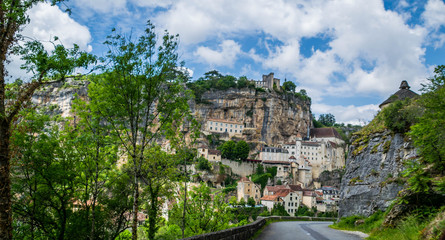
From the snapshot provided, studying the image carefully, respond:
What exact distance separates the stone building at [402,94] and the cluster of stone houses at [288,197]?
32321mm

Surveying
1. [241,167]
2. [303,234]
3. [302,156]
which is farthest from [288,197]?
[303,234]

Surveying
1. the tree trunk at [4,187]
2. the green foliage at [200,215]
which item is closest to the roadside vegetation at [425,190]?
the green foliage at [200,215]

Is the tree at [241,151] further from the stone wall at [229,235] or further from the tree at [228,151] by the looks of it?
the stone wall at [229,235]

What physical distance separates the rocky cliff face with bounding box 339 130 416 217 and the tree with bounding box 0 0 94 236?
18686 mm

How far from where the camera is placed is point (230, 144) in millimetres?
84125

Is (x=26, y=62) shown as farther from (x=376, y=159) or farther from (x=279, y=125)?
(x=279, y=125)

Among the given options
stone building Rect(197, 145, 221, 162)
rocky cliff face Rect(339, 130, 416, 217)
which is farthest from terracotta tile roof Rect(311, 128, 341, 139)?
rocky cliff face Rect(339, 130, 416, 217)

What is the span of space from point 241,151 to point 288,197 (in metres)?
24.2

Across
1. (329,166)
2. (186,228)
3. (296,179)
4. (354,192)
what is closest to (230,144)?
(296,179)

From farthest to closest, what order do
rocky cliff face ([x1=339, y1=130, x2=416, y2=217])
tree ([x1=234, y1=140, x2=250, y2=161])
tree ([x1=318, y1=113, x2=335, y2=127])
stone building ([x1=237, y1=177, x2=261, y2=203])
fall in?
tree ([x1=318, y1=113, x2=335, y2=127]) → tree ([x1=234, y1=140, x2=250, y2=161]) → stone building ([x1=237, y1=177, x2=261, y2=203]) → rocky cliff face ([x1=339, y1=130, x2=416, y2=217])

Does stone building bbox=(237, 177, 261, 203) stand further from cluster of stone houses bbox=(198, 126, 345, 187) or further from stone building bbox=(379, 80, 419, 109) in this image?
stone building bbox=(379, 80, 419, 109)

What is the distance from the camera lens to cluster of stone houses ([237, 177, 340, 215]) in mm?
61219

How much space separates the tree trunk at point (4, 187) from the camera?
6105mm

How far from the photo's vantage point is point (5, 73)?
659 cm
